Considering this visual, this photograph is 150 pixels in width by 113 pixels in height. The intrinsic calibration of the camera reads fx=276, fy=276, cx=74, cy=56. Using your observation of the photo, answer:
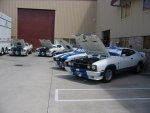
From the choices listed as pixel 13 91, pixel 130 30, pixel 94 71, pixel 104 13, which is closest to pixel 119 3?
pixel 130 30

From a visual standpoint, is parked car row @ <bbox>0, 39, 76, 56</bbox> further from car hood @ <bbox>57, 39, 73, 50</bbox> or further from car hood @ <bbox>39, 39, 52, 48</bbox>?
car hood @ <bbox>57, 39, 73, 50</bbox>

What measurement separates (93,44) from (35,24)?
70.6ft

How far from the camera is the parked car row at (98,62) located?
1082cm

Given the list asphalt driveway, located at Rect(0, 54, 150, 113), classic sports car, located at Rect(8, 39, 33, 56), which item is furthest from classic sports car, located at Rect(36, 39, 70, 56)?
asphalt driveway, located at Rect(0, 54, 150, 113)

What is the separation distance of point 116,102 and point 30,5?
2577cm

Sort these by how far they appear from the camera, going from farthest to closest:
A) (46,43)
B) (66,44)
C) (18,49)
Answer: (46,43) < (18,49) < (66,44)

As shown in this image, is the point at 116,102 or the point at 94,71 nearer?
the point at 116,102

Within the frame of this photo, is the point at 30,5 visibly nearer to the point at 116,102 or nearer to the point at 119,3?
the point at 119,3

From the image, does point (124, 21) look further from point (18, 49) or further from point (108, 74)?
point (108, 74)

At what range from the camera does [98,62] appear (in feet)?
35.7

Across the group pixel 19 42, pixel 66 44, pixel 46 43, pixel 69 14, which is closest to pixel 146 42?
pixel 66 44

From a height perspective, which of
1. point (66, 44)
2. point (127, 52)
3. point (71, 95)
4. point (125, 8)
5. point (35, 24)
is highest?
point (125, 8)

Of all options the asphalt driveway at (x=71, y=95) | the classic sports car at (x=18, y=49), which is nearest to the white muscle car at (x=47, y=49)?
the classic sports car at (x=18, y=49)

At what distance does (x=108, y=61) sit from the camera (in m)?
11.3
